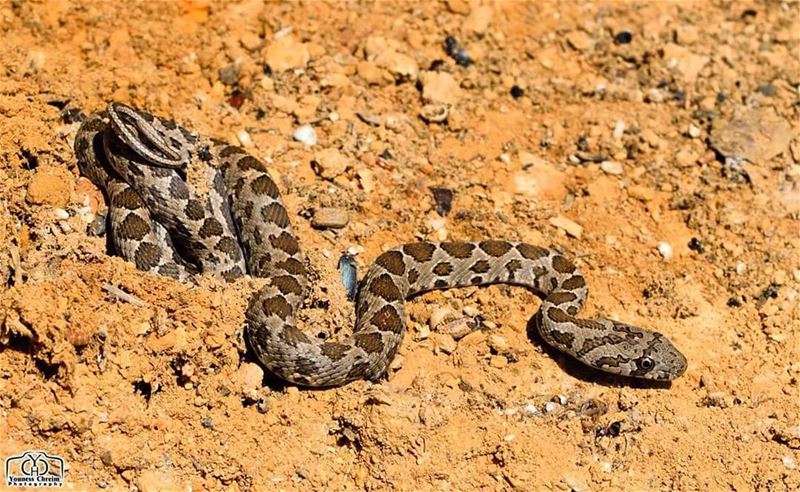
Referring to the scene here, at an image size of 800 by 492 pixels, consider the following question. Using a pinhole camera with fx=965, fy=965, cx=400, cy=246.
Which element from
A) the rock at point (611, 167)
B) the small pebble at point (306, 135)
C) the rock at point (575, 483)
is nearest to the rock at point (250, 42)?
the small pebble at point (306, 135)

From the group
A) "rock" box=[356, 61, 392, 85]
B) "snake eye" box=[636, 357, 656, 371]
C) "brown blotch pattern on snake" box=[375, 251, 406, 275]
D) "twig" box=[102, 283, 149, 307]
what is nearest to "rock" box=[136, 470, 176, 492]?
"twig" box=[102, 283, 149, 307]

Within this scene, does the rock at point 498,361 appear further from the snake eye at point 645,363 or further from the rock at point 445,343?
the snake eye at point 645,363

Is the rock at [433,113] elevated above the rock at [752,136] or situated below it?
above

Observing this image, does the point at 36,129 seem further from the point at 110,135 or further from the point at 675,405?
the point at 675,405

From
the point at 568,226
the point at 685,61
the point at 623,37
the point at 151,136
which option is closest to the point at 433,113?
the point at 568,226

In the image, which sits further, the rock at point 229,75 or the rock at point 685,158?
the rock at point 685,158
